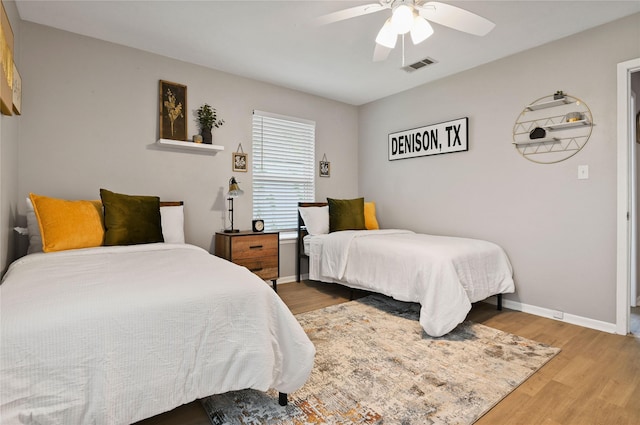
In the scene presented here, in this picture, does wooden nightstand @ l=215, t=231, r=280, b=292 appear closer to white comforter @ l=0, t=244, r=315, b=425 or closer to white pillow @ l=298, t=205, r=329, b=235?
white pillow @ l=298, t=205, r=329, b=235

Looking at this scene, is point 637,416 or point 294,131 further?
point 294,131

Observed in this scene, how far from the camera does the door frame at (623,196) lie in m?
2.62

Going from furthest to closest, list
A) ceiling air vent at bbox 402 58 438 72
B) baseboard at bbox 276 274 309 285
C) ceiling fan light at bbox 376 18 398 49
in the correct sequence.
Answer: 1. baseboard at bbox 276 274 309 285
2. ceiling air vent at bbox 402 58 438 72
3. ceiling fan light at bbox 376 18 398 49

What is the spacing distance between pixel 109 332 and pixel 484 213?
3460mm

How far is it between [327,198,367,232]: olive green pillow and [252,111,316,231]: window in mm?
542

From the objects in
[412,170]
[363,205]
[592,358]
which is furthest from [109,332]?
[412,170]

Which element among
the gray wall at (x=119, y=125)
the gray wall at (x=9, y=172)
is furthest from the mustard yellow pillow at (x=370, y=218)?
the gray wall at (x=9, y=172)

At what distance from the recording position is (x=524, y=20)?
2.69 metres

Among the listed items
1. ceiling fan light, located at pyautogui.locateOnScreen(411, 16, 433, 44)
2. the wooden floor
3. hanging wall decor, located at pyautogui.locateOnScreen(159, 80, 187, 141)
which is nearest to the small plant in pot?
hanging wall decor, located at pyautogui.locateOnScreen(159, 80, 187, 141)

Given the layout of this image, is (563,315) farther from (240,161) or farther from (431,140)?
(240,161)

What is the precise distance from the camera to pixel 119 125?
317 cm

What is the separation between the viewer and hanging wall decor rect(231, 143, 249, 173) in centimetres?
389

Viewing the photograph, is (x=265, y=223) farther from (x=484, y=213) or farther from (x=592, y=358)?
(x=592, y=358)

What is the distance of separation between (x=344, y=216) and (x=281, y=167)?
3.41 feet
